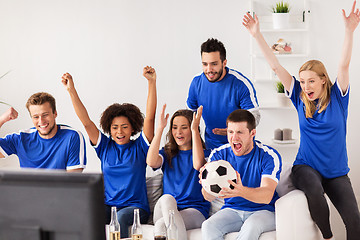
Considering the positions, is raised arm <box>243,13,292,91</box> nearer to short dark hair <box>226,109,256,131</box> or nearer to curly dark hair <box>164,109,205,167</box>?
short dark hair <box>226,109,256,131</box>

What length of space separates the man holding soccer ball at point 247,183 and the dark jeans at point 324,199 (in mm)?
187

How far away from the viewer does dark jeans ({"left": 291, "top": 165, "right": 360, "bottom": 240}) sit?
2699mm

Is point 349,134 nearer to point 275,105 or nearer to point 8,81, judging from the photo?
point 275,105

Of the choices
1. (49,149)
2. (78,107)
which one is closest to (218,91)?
(78,107)

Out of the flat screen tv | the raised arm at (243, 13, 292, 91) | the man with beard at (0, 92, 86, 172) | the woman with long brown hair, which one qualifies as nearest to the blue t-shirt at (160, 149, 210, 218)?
the woman with long brown hair

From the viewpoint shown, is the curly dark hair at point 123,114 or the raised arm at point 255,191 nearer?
the raised arm at point 255,191

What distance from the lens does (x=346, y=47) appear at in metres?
2.77

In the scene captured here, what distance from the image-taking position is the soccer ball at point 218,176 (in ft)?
8.21

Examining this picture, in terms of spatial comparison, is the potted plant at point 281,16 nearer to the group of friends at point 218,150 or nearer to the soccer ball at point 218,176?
the group of friends at point 218,150

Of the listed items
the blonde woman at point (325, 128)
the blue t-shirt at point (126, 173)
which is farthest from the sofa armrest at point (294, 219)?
the blue t-shirt at point (126, 173)

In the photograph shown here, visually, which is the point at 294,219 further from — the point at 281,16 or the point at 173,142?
the point at 281,16

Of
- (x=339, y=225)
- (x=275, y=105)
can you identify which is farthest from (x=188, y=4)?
(x=339, y=225)

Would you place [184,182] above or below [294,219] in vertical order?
above

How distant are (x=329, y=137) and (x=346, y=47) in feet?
1.74
